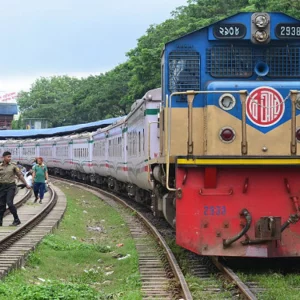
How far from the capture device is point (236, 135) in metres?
8.14

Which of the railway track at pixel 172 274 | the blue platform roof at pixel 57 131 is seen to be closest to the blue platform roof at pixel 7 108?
the blue platform roof at pixel 57 131

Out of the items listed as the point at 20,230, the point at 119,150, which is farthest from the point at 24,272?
the point at 119,150

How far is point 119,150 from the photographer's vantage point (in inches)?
894

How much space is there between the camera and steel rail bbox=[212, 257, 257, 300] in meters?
6.74

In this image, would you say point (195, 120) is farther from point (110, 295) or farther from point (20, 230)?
point (20, 230)

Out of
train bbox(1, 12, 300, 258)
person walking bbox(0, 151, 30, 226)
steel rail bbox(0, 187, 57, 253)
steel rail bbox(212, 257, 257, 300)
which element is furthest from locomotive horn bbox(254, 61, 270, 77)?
person walking bbox(0, 151, 30, 226)

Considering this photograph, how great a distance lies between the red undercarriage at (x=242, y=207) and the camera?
7.92m

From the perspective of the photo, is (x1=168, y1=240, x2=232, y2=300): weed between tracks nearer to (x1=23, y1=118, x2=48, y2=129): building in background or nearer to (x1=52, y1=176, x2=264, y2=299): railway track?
(x1=52, y1=176, x2=264, y2=299): railway track

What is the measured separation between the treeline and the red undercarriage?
16550 millimetres

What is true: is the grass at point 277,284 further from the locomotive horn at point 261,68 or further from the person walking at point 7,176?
the person walking at point 7,176

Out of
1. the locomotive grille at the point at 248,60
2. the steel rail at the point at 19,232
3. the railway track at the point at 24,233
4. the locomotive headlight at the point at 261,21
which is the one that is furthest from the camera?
the steel rail at the point at 19,232

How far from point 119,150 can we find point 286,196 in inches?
591

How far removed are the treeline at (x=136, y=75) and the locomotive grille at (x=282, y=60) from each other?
15.2m

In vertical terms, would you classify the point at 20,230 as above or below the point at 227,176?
below
